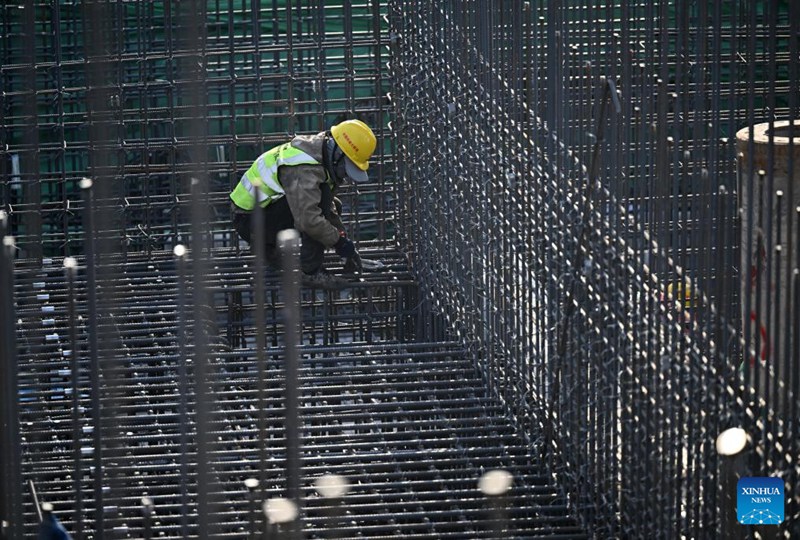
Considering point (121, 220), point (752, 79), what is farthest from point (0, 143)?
point (752, 79)

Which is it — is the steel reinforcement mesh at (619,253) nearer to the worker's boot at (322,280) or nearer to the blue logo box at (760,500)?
the blue logo box at (760,500)

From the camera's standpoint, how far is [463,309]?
8555 millimetres

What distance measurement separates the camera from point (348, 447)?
7559 mm

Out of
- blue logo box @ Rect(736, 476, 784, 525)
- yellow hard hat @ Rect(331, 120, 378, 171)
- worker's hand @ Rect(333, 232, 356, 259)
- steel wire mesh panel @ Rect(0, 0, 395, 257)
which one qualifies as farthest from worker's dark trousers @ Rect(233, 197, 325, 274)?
blue logo box @ Rect(736, 476, 784, 525)

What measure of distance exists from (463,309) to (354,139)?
1767 mm

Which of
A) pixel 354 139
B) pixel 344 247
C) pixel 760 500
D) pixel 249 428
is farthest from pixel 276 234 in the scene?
pixel 760 500

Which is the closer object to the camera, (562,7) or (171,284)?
(562,7)

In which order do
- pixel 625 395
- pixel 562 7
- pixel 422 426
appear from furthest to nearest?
pixel 422 426, pixel 562 7, pixel 625 395

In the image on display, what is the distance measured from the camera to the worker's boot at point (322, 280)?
31.6 feet

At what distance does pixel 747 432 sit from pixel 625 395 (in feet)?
3.24

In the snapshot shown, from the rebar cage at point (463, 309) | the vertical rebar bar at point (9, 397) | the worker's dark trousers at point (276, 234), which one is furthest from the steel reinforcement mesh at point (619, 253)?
the vertical rebar bar at point (9, 397)

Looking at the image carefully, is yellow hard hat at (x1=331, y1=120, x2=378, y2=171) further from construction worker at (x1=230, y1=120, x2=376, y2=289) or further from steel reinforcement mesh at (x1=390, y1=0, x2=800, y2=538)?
steel reinforcement mesh at (x1=390, y1=0, x2=800, y2=538)

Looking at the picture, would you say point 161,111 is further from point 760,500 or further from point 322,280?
point 760,500

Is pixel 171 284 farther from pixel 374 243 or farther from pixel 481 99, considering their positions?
pixel 481 99
